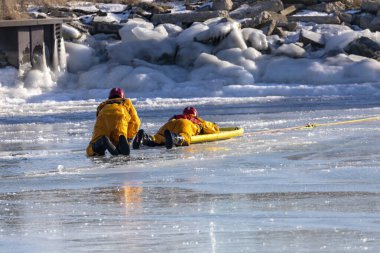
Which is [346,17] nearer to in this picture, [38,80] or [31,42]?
[31,42]

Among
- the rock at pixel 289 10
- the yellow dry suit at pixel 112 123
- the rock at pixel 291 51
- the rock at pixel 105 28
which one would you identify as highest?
the yellow dry suit at pixel 112 123

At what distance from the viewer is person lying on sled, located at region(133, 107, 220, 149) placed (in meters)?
17.0

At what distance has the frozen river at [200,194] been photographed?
8461 mm

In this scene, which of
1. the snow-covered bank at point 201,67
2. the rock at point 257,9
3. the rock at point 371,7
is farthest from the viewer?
the rock at point 371,7

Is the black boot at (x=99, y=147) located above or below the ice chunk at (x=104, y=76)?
above

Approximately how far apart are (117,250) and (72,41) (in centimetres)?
3342

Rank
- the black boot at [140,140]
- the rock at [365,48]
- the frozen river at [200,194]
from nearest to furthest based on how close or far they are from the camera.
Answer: the frozen river at [200,194]
the black boot at [140,140]
the rock at [365,48]

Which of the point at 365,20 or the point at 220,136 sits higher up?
the point at 220,136

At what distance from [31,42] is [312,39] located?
32.8ft

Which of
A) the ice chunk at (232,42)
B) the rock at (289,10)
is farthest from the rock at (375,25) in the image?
the ice chunk at (232,42)

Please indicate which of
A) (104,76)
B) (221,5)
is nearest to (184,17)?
(221,5)

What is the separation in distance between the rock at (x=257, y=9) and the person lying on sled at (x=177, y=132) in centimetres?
2795

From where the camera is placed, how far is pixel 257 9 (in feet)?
152

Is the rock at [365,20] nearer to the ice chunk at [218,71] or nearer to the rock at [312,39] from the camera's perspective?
the rock at [312,39]
